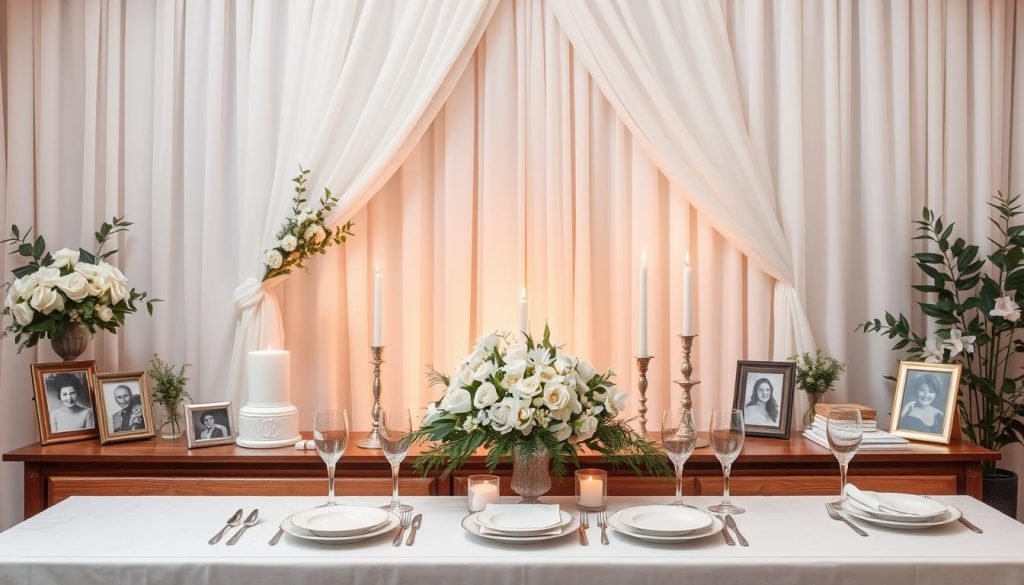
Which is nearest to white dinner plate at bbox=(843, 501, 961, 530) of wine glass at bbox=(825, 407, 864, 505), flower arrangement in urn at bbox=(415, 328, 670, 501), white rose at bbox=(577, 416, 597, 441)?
wine glass at bbox=(825, 407, 864, 505)

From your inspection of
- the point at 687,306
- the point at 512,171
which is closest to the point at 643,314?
the point at 687,306

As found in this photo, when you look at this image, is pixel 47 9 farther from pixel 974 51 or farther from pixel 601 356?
pixel 974 51

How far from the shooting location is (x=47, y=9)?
307 centimetres

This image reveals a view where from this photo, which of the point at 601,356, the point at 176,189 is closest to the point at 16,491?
the point at 176,189

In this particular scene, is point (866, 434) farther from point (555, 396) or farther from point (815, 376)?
point (555, 396)

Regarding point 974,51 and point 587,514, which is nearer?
point 587,514

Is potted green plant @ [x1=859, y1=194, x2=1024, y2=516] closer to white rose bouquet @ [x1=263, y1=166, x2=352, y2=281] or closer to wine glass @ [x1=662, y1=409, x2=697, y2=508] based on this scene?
wine glass @ [x1=662, y1=409, x2=697, y2=508]

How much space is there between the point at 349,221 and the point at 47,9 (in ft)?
4.54

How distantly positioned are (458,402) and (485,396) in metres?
0.08

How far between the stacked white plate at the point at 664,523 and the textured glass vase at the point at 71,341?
197 centimetres

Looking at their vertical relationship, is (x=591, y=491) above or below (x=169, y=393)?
below

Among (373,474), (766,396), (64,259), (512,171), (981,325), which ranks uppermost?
(512,171)

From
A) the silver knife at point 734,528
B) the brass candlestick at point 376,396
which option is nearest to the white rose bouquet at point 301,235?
the brass candlestick at point 376,396

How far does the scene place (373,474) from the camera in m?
2.59
